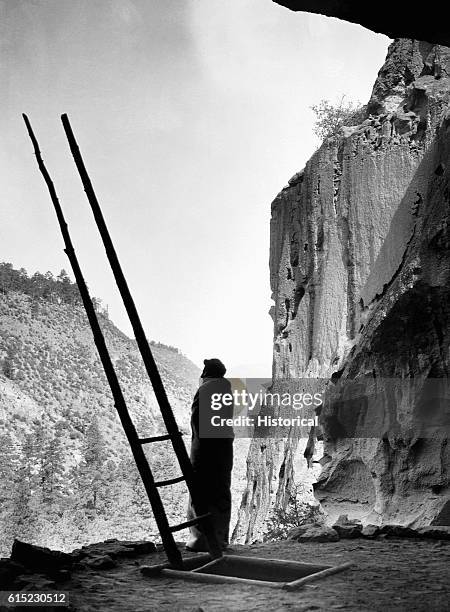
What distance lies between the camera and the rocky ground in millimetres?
3512

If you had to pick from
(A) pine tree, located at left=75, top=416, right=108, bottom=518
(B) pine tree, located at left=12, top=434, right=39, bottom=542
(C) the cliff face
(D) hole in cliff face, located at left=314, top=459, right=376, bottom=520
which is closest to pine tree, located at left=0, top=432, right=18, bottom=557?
(B) pine tree, located at left=12, top=434, right=39, bottom=542

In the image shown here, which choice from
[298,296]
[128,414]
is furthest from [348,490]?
[298,296]

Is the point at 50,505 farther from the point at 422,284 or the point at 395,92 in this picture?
the point at 422,284

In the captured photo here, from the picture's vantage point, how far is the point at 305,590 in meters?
3.82

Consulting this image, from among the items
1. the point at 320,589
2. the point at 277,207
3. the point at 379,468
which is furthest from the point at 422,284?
the point at 277,207

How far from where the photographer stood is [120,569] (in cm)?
Answer: 493

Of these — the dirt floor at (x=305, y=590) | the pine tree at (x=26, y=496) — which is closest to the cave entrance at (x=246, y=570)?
the dirt floor at (x=305, y=590)

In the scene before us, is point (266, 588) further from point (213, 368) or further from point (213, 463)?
point (213, 368)

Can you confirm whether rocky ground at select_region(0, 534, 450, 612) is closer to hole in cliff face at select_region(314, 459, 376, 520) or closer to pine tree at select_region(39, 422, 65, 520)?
hole in cliff face at select_region(314, 459, 376, 520)

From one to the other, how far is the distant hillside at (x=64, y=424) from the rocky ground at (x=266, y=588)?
3241cm

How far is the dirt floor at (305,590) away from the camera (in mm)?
3482

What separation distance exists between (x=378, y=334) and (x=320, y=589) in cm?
669

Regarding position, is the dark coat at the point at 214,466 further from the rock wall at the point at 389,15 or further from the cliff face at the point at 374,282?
the cliff face at the point at 374,282

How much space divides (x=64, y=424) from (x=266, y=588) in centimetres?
4835
